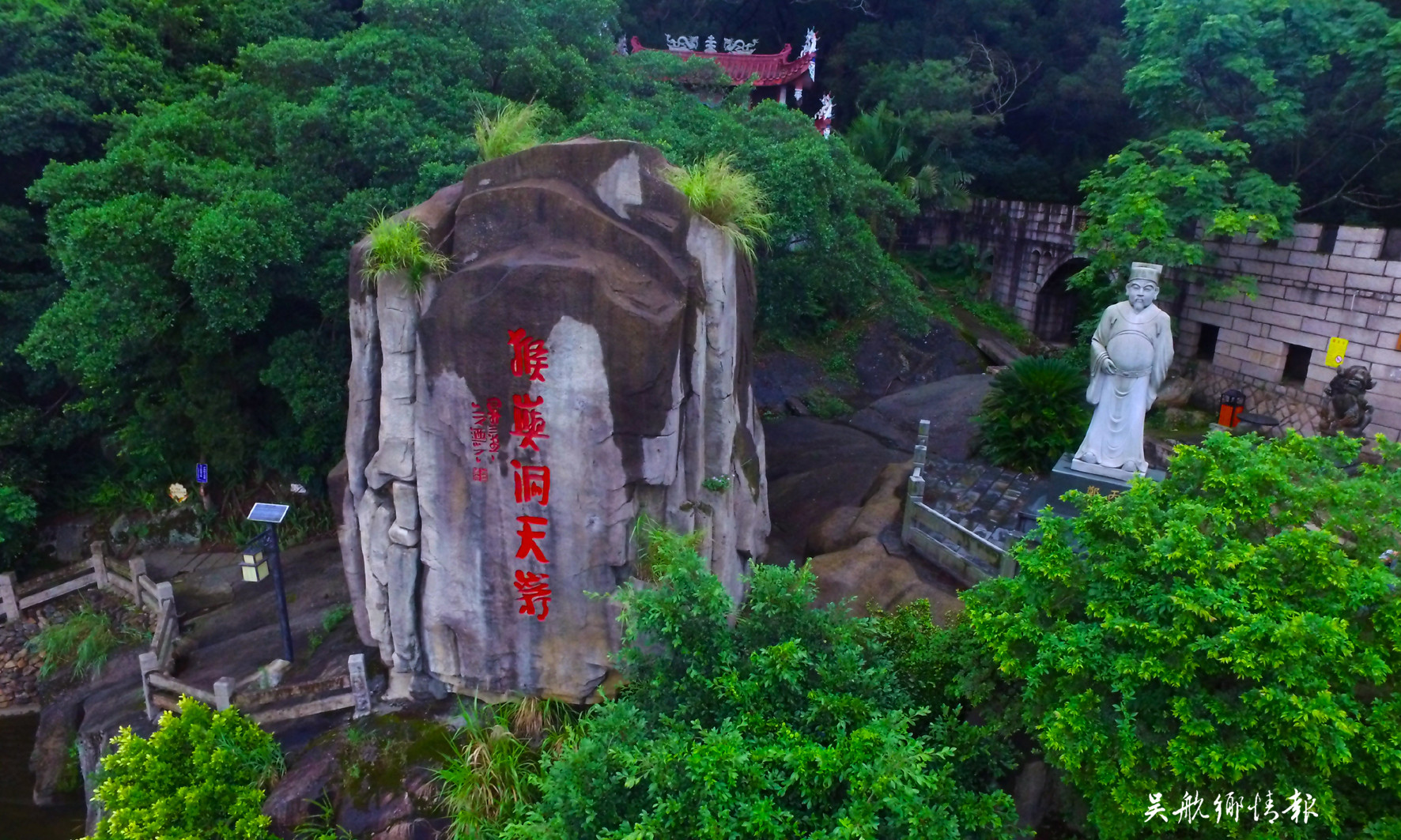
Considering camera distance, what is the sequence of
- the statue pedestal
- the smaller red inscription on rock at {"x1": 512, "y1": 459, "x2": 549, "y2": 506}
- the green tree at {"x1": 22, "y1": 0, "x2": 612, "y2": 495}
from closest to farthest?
the smaller red inscription on rock at {"x1": 512, "y1": 459, "x2": 549, "y2": 506} < the statue pedestal < the green tree at {"x1": 22, "y1": 0, "x2": 612, "y2": 495}

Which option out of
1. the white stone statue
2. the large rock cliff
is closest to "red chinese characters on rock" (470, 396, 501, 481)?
the large rock cliff

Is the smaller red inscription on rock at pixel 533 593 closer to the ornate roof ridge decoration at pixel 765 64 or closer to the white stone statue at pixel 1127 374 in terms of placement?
the white stone statue at pixel 1127 374

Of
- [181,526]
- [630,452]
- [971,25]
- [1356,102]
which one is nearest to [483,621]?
[630,452]

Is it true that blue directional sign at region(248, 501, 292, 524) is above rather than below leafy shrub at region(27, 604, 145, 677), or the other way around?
above

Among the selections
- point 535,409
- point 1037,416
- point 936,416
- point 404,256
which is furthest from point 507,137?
point 936,416

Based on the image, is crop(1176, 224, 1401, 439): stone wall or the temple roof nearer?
crop(1176, 224, 1401, 439): stone wall

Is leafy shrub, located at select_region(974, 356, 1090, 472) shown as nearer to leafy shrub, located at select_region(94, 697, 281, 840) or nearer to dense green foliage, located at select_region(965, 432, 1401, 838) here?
dense green foliage, located at select_region(965, 432, 1401, 838)

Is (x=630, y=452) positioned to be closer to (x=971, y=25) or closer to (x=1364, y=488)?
(x=1364, y=488)

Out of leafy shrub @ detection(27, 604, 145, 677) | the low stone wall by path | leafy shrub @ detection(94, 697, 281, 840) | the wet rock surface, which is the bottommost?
the low stone wall by path
